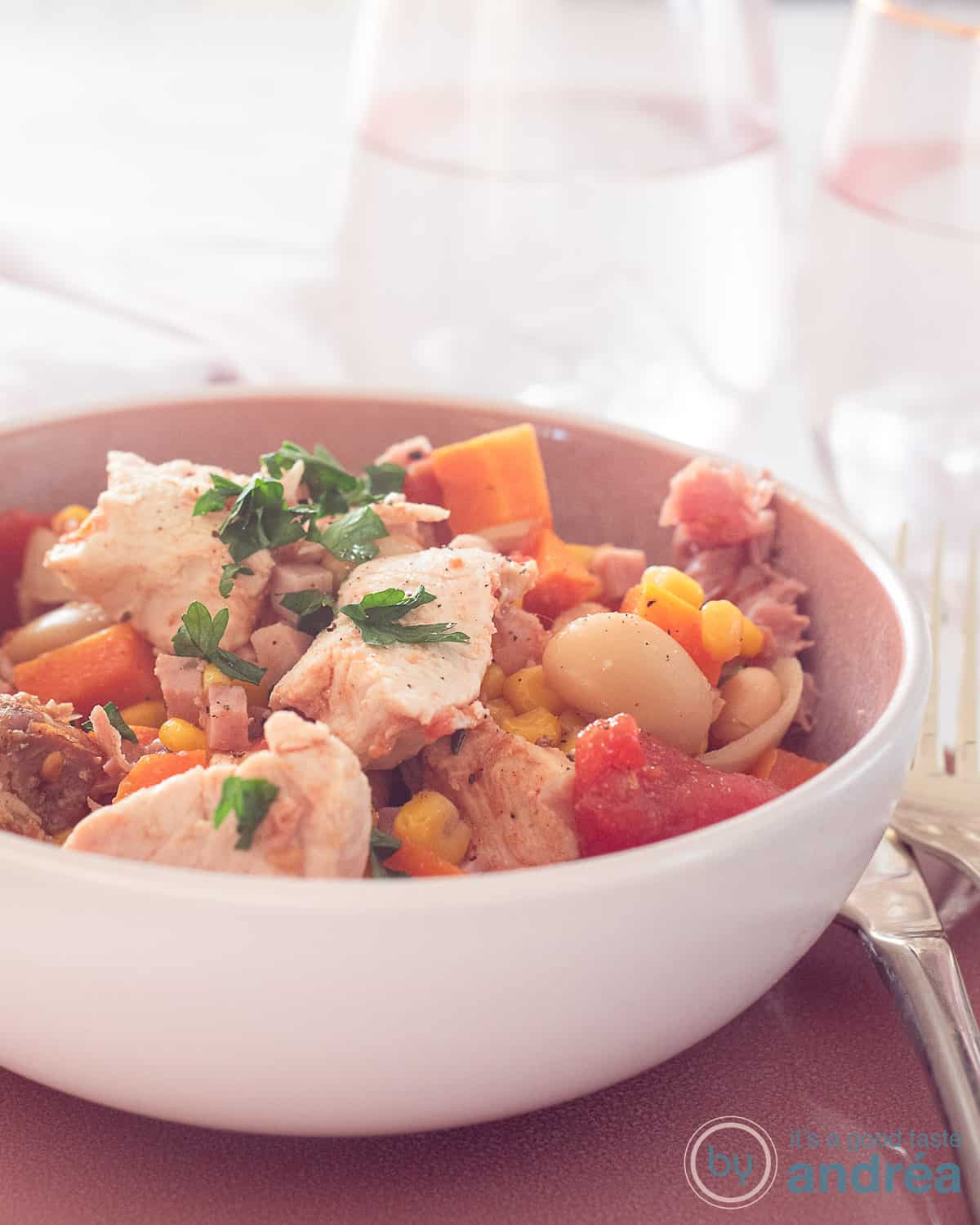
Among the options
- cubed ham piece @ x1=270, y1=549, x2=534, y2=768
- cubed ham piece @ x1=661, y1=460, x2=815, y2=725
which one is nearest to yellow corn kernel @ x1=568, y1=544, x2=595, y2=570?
cubed ham piece @ x1=661, y1=460, x2=815, y2=725

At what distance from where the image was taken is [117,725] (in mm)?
2002

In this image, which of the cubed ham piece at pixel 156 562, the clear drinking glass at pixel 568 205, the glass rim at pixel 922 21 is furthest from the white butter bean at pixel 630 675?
the glass rim at pixel 922 21

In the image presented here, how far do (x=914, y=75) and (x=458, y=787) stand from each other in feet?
7.02

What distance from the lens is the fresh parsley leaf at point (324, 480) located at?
2285mm

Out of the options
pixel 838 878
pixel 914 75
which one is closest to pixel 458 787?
pixel 838 878

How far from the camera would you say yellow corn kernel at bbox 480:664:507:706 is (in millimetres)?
2104

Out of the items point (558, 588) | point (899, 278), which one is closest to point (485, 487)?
point (558, 588)

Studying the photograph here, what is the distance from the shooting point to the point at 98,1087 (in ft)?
4.98

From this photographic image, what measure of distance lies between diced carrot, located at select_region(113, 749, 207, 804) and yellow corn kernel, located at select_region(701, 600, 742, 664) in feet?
2.57

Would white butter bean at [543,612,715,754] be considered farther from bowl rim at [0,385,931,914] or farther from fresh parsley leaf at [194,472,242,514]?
fresh parsley leaf at [194,472,242,514]

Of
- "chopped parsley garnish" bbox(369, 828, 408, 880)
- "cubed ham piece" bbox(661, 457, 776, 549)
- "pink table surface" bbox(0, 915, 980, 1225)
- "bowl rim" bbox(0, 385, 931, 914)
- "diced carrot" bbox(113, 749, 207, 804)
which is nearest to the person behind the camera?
"bowl rim" bbox(0, 385, 931, 914)

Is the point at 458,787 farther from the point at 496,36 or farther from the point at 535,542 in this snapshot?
the point at 496,36

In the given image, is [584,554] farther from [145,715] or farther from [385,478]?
[145,715]

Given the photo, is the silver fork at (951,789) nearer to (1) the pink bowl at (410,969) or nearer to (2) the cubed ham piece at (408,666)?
(1) the pink bowl at (410,969)
